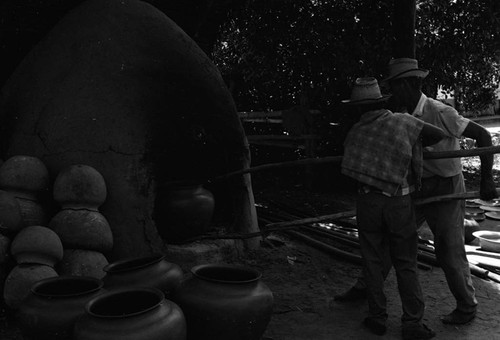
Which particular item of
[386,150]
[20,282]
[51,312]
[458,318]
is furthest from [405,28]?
[51,312]

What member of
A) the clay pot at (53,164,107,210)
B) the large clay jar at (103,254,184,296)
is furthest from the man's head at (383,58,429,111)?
the clay pot at (53,164,107,210)

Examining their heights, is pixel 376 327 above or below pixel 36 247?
below

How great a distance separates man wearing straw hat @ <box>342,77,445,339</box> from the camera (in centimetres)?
366

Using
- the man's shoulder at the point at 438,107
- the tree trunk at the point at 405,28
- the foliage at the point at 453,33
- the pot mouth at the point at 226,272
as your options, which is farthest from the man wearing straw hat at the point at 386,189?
the foliage at the point at 453,33

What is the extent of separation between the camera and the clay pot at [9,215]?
4.00 m

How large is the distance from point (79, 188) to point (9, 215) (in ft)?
1.81

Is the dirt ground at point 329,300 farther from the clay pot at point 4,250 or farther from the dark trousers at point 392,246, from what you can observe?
the clay pot at point 4,250

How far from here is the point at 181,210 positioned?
186 inches

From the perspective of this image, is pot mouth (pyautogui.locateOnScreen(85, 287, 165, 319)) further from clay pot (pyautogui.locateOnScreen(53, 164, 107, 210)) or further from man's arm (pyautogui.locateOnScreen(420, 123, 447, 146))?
man's arm (pyautogui.locateOnScreen(420, 123, 447, 146))

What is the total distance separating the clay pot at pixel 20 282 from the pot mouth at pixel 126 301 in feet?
3.46

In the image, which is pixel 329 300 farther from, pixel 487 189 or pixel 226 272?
pixel 487 189

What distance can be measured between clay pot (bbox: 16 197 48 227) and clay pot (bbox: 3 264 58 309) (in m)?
0.46

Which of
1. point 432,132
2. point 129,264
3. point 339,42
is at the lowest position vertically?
point 129,264

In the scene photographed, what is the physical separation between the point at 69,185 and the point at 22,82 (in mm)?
1703
